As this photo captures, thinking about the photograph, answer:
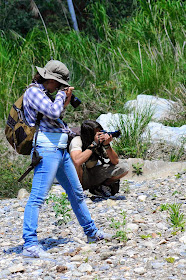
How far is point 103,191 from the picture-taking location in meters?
5.79

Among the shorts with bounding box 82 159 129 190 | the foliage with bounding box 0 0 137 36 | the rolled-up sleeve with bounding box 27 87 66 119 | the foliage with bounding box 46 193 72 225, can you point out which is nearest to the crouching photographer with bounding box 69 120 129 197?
the shorts with bounding box 82 159 129 190

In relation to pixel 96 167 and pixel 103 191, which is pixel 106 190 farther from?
pixel 96 167

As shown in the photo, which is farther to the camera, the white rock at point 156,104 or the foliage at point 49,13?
the foliage at point 49,13

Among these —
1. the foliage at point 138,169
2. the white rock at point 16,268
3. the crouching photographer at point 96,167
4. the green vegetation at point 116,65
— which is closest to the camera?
the white rock at point 16,268

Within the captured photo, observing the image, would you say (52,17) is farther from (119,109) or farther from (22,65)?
(119,109)

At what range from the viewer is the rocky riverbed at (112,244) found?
3.37 m

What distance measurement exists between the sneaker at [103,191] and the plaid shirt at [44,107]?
210 centimetres

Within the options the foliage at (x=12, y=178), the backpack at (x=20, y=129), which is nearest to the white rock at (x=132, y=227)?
the backpack at (x=20, y=129)

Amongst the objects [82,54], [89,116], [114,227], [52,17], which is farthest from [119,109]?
[52,17]

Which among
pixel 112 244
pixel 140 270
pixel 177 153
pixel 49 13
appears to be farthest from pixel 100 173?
pixel 49 13

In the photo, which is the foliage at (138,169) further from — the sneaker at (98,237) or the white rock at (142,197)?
the sneaker at (98,237)

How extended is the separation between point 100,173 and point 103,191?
0.23m

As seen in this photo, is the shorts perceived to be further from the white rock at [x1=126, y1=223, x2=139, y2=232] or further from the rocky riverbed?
the white rock at [x1=126, y1=223, x2=139, y2=232]

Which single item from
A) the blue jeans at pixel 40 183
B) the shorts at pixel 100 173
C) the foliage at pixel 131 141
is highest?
the blue jeans at pixel 40 183
